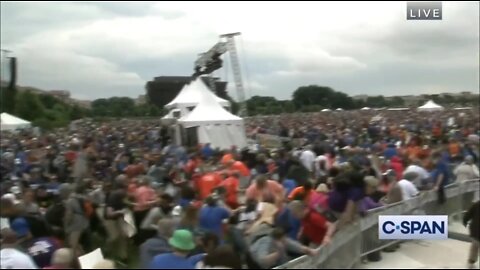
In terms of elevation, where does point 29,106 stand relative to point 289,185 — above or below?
above

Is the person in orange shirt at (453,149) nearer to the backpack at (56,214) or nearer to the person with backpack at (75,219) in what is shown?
the person with backpack at (75,219)

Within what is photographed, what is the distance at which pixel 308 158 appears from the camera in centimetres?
737

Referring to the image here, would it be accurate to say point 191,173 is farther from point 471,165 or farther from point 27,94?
point 471,165

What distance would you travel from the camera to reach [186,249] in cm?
313

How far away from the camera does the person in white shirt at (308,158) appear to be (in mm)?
7033

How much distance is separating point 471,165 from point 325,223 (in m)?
3.99

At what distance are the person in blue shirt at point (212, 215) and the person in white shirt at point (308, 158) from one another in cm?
252

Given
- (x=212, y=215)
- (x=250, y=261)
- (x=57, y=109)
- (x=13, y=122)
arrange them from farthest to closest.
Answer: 1. (x=13, y=122)
2. (x=57, y=109)
3. (x=212, y=215)
4. (x=250, y=261)

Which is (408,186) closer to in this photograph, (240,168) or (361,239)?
(361,239)

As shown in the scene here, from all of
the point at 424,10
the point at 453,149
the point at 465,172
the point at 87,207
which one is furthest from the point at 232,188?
the point at 453,149

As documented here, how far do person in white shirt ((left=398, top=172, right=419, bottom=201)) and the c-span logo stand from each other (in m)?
1.40

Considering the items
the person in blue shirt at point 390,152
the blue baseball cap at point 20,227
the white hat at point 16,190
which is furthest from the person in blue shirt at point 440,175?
the white hat at point 16,190

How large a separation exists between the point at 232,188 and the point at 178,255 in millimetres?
2401

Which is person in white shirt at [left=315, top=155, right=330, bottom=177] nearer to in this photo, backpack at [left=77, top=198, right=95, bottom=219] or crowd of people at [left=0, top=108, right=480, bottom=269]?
crowd of people at [left=0, top=108, right=480, bottom=269]
